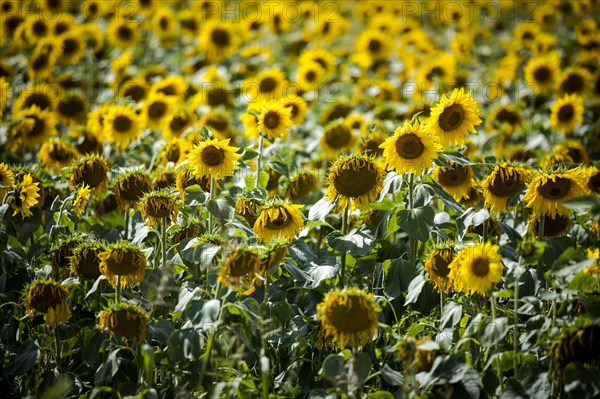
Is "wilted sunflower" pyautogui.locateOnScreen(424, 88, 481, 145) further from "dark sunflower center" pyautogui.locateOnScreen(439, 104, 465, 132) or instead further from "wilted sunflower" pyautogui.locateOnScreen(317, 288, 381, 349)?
"wilted sunflower" pyautogui.locateOnScreen(317, 288, 381, 349)

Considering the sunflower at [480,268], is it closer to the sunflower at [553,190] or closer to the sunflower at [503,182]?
the sunflower at [553,190]

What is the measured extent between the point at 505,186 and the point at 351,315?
1131 mm

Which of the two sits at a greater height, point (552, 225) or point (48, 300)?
point (552, 225)

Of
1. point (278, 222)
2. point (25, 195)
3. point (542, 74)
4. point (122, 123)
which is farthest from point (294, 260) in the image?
point (542, 74)

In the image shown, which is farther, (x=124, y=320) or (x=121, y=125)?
(x=121, y=125)

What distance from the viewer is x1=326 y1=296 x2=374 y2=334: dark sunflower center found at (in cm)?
255

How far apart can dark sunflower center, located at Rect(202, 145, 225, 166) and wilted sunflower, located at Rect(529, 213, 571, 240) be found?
1.46 m

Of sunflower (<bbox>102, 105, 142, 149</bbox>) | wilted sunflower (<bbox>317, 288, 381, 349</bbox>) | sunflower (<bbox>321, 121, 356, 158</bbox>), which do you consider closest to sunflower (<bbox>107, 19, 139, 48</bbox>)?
sunflower (<bbox>102, 105, 142, 149</bbox>)

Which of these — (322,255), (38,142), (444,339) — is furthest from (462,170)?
(38,142)

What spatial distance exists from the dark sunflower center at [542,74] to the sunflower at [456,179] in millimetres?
3091

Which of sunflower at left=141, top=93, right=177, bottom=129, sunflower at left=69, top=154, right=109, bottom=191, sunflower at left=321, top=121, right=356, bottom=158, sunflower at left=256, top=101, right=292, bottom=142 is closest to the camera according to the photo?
sunflower at left=69, top=154, right=109, bottom=191

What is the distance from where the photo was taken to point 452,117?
11.2ft

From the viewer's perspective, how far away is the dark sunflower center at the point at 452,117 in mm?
3404

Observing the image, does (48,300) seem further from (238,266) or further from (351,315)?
(351,315)
